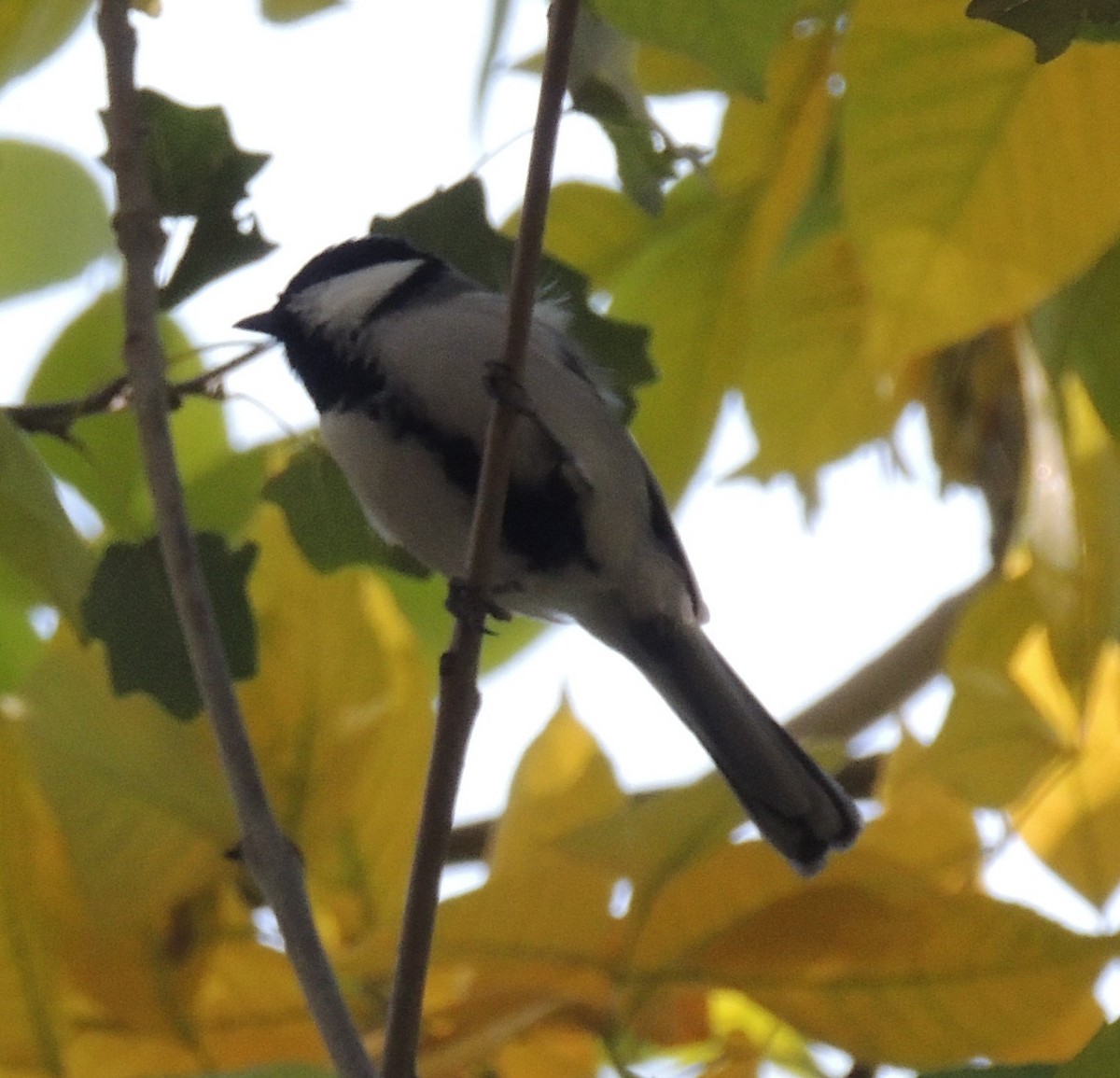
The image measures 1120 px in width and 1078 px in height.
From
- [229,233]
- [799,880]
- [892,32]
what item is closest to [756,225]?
[892,32]

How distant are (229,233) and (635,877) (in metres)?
0.43

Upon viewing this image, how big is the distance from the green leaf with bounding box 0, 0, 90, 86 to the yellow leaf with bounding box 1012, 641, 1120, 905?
0.65 metres

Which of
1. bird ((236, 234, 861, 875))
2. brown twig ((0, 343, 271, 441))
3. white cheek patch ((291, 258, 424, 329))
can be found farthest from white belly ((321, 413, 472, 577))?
brown twig ((0, 343, 271, 441))

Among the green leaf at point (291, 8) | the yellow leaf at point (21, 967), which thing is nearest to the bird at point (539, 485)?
the green leaf at point (291, 8)

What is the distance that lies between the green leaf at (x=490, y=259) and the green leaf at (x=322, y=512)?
0.48 ft

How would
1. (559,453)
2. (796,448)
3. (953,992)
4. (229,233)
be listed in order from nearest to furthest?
(953,992) < (229,233) < (796,448) < (559,453)

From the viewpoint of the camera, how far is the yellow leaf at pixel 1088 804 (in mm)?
767

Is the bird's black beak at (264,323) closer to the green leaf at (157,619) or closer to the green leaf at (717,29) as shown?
the green leaf at (157,619)

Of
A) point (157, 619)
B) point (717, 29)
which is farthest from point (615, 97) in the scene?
point (157, 619)

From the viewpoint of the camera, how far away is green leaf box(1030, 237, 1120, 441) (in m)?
0.77

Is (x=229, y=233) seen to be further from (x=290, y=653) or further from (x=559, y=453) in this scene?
(x=559, y=453)

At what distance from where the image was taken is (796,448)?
1.02 metres

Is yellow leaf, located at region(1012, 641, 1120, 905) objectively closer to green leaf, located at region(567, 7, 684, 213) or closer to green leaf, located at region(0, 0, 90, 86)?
green leaf, located at region(567, 7, 684, 213)

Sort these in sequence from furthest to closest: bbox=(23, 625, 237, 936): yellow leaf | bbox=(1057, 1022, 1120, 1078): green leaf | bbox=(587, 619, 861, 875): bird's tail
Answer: bbox=(587, 619, 861, 875): bird's tail → bbox=(23, 625, 237, 936): yellow leaf → bbox=(1057, 1022, 1120, 1078): green leaf
